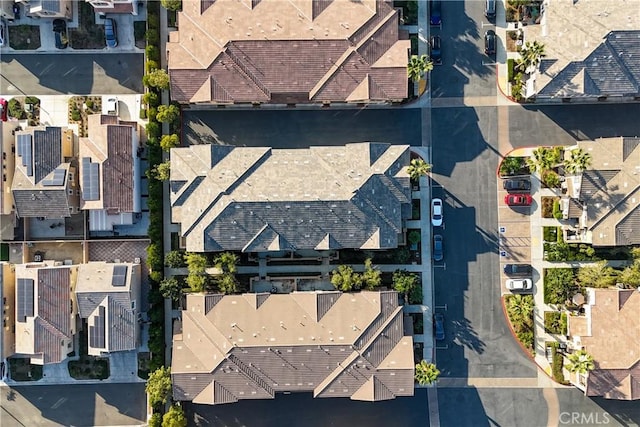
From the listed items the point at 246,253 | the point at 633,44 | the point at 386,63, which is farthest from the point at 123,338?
the point at 633,44

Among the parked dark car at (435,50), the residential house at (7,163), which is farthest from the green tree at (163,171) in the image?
the parked dark car at (435,50)

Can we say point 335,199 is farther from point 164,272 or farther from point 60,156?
point 60,156

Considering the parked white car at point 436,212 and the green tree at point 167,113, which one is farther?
the parked white car at point 436,212

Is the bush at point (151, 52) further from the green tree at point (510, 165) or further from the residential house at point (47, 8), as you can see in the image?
the green tree at point (510, 165)

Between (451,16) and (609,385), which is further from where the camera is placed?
(451,16)

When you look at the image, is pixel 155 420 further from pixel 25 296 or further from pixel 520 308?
pixel 520 308

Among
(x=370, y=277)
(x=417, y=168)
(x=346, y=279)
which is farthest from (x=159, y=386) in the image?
(x=417, y=168)
